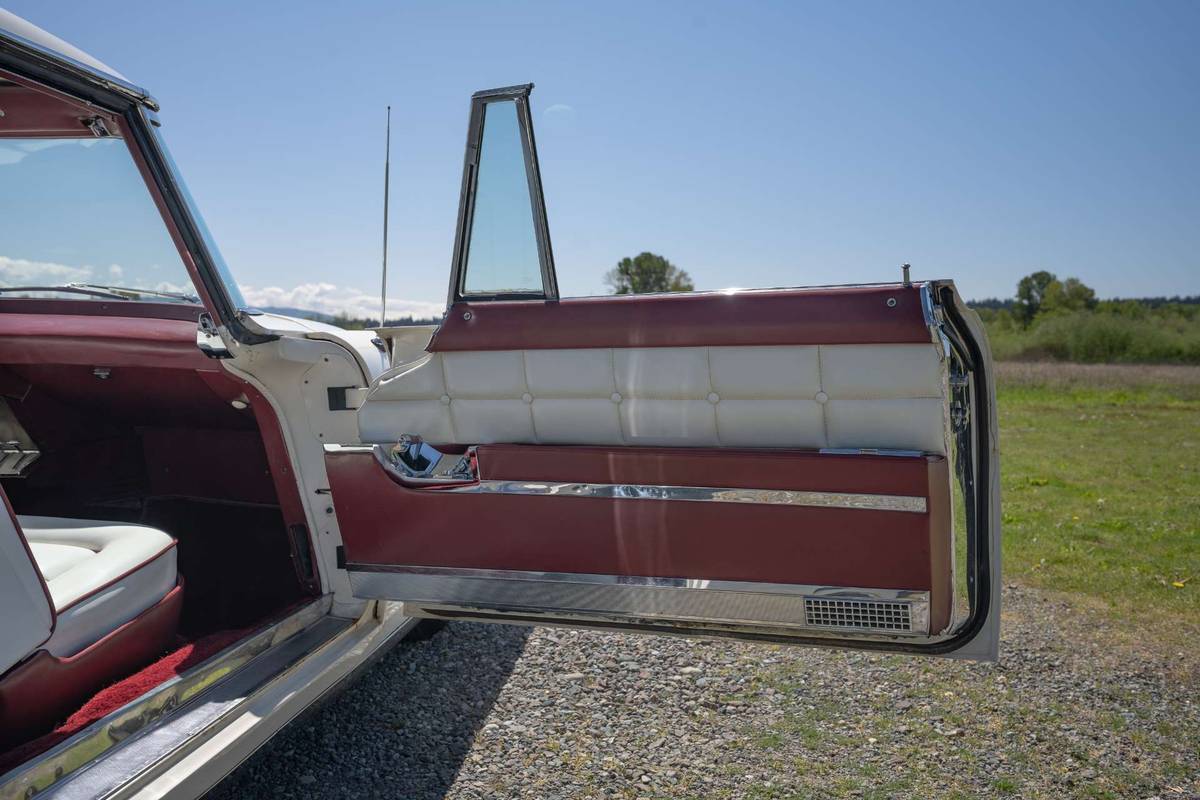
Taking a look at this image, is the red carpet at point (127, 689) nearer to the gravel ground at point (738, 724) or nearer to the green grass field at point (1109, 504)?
the gravel ground at point (738, 724)

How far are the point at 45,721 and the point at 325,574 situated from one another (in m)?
0.85

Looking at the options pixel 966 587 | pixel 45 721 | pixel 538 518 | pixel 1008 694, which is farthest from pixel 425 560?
pixel 1008 694

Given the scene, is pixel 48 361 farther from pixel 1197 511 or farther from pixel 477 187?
pixel 1197 511

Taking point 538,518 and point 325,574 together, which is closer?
point 538,518

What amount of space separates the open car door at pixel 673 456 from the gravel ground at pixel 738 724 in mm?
722

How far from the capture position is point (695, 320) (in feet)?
6.09

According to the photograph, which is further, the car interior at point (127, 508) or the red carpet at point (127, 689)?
the car interior at point (127, 508)

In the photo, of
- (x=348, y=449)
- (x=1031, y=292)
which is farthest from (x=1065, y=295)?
(x=348, y=449)

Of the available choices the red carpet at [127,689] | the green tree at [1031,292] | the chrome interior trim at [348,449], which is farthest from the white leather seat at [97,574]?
the green tree at [1031,292]

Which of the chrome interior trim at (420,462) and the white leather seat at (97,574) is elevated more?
the chrome interior trim at (420,462)

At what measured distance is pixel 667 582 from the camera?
75.7 inches

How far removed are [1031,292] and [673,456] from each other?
4654cm

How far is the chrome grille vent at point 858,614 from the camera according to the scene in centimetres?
181

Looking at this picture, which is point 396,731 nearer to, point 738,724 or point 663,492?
point 738,724
